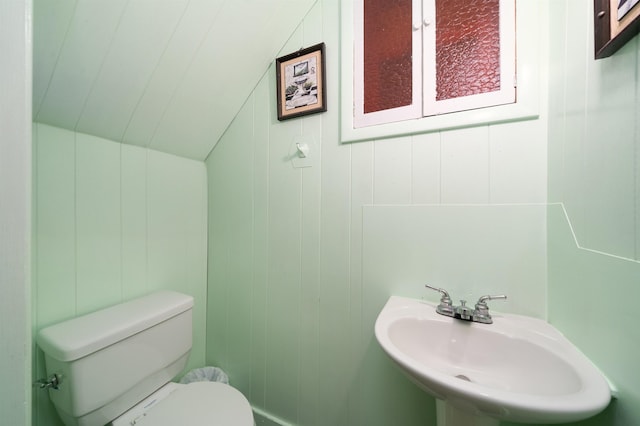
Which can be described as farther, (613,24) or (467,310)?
(467,310)

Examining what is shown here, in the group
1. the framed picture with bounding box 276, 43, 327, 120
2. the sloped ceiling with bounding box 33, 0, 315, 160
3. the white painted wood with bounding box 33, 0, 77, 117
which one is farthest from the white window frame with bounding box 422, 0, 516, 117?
the white painted wood with bounding box 33, 0, 77, 117

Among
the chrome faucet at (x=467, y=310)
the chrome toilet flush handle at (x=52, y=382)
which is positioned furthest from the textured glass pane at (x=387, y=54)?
the chrome toilet flush handle at (x=52, y=382)

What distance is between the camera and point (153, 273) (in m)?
1.12

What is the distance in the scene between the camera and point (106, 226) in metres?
0.96

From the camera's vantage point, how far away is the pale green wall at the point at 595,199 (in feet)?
1.45

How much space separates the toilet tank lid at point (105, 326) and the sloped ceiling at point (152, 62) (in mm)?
712

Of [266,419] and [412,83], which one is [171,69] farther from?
[266,419]

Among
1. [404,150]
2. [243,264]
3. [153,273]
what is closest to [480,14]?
[404,150]

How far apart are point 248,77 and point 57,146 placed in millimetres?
795

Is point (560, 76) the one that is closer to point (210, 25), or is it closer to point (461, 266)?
point (461, 266)

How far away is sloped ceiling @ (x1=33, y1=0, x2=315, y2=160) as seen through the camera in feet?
2.38

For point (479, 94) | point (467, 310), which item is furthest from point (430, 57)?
point (467, 310)

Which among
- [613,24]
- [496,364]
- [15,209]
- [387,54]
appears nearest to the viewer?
[15,209]

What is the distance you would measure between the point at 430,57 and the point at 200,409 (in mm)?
1534
